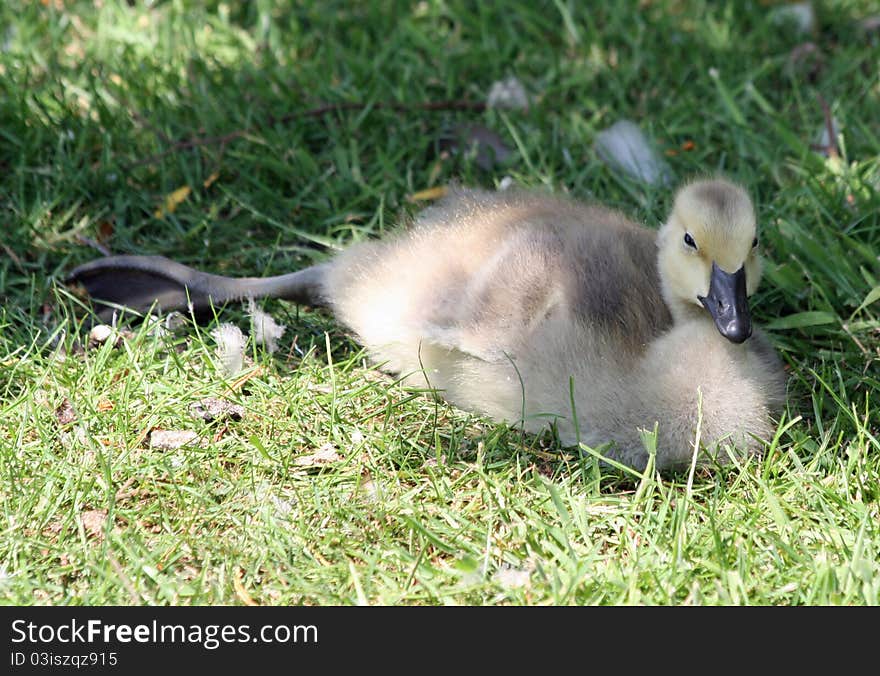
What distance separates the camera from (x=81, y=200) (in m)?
4.02

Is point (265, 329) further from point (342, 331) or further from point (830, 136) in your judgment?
point (830, 136)

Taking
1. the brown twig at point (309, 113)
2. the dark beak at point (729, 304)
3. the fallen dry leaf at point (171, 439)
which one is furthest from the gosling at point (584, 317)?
the brown twig at point (309, 113)

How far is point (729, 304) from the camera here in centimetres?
280

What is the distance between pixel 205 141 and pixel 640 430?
2.15 m

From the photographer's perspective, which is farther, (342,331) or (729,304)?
(342,331)

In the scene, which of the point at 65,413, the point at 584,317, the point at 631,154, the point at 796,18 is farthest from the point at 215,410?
the point at 796,18

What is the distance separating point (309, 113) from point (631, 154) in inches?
48.1

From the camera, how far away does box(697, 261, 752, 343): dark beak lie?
277cm

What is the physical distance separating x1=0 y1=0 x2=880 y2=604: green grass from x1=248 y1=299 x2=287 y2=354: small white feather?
8cm

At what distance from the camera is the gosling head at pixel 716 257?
281 cm

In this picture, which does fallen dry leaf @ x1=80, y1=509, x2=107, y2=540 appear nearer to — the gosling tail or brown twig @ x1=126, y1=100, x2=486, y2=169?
the gosling tail

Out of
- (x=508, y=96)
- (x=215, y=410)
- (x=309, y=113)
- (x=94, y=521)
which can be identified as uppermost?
(x=508, y=96)

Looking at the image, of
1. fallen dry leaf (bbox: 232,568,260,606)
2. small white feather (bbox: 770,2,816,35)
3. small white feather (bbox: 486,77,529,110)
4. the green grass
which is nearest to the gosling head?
the green grass
